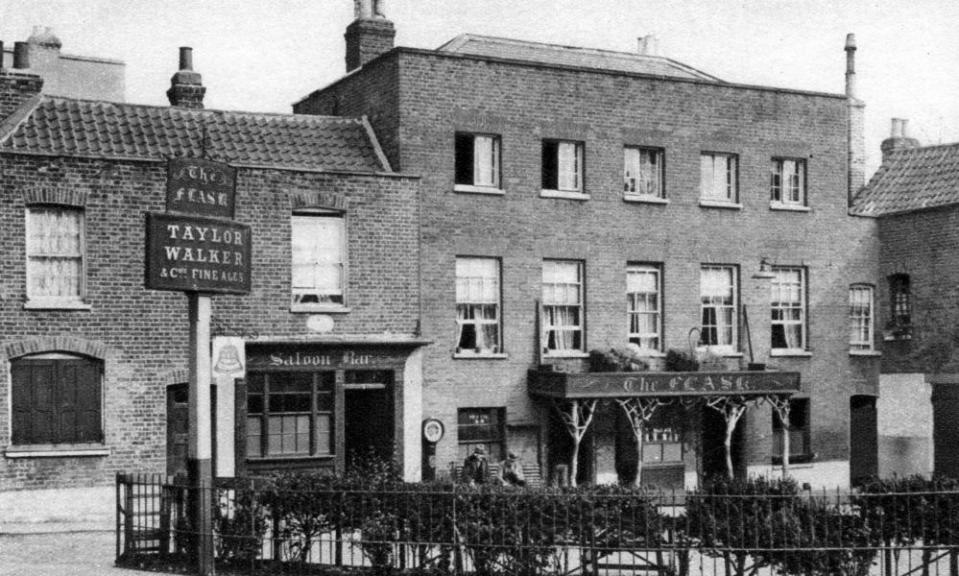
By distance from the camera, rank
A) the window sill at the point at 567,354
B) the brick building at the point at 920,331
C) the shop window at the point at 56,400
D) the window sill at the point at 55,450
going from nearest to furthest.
Answer: the window sill at the point at 55,450 < the shop window at the point at 56,400 < the window sill at the point at 567,354 < the brick building at the point at 920,331

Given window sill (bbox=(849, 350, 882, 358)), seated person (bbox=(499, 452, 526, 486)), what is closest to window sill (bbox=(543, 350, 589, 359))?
seated person (bbox=(499, 452, 526, 486))

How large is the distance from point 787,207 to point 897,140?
9.39 metres

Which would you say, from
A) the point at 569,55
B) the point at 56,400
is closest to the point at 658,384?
the point at 569,55

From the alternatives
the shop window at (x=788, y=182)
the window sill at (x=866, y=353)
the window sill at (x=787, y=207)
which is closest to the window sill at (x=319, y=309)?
the window sill at (x=787, y=207)

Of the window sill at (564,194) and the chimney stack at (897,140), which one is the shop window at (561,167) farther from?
the chimney stack at (897,140)

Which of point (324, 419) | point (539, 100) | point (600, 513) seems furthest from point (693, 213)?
point (600, 513)

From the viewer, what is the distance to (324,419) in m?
23.5

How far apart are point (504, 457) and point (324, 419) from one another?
13.6 feet

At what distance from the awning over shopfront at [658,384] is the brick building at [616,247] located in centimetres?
10

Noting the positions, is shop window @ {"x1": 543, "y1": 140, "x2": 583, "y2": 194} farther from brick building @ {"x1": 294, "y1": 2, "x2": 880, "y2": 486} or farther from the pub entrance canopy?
the pub entrance canopy

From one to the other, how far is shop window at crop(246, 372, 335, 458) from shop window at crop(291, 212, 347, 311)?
147cm

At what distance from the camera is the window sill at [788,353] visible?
93.6 feet

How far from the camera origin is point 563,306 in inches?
1041

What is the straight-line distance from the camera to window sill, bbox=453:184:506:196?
25219 mm
